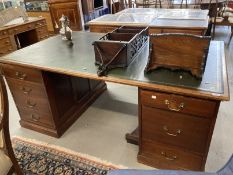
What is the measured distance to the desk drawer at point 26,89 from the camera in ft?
5.96

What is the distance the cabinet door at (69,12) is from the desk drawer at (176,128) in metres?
3.91

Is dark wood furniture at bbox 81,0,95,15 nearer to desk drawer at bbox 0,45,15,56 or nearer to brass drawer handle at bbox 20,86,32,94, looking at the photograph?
desk drawer at bbox 0,45,15,56

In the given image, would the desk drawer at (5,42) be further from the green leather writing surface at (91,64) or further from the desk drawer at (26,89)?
the desk drawer at (26,89)

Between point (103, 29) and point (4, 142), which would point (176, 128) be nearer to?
point (4, 142)

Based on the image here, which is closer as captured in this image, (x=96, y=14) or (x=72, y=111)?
(x=72, y=111)

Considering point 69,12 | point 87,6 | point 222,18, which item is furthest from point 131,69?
point 87,6

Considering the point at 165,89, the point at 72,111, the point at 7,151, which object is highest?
the point at 165,89

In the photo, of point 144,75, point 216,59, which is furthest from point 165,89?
point 216,59

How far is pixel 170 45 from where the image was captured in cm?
127

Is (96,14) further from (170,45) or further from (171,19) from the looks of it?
(170,45)

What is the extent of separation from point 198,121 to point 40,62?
1273 mm

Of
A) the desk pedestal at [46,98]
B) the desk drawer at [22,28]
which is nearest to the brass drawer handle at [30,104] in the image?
the desk pedestal at [46,98]

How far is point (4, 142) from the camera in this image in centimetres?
129

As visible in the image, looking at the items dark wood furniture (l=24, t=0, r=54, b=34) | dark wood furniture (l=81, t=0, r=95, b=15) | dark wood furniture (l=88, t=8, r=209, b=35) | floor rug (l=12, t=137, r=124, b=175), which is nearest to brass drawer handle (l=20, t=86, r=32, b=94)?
floor rug (l=12, t=137, r=124, b=175)
